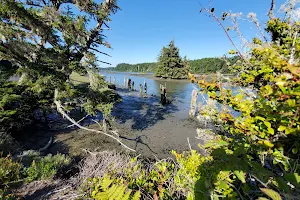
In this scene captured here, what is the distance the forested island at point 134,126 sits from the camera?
146cm

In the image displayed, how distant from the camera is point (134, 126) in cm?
1281

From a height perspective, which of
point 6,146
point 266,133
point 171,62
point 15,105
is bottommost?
point 6,146

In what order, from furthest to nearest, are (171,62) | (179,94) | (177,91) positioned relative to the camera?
(171,62), (177,91), (179,94)

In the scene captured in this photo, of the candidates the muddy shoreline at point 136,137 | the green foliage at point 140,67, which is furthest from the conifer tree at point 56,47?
the green foliage at point 140,67

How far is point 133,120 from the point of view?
14.3 meters

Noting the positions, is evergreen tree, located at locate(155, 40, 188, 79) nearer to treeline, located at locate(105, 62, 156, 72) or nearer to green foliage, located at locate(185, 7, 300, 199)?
green foliage, located at locate(185, 7, 300, 199)

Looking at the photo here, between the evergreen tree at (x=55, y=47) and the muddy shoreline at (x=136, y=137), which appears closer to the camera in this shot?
the evergreen tree at (x=55, y=47)

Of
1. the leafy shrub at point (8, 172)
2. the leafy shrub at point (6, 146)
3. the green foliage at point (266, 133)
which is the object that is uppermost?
the green foliage at point (266, 133)

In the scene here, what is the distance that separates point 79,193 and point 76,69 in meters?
5.79

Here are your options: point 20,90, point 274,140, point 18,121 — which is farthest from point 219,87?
point 18,121

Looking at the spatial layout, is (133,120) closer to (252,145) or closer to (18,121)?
(18,121)

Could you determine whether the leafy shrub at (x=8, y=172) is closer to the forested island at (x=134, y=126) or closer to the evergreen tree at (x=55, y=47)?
the forested island at (x=134, y=126)

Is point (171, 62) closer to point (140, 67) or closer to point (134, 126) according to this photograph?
point (134, 126)

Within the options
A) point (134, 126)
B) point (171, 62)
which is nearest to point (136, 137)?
point (134, 126)
